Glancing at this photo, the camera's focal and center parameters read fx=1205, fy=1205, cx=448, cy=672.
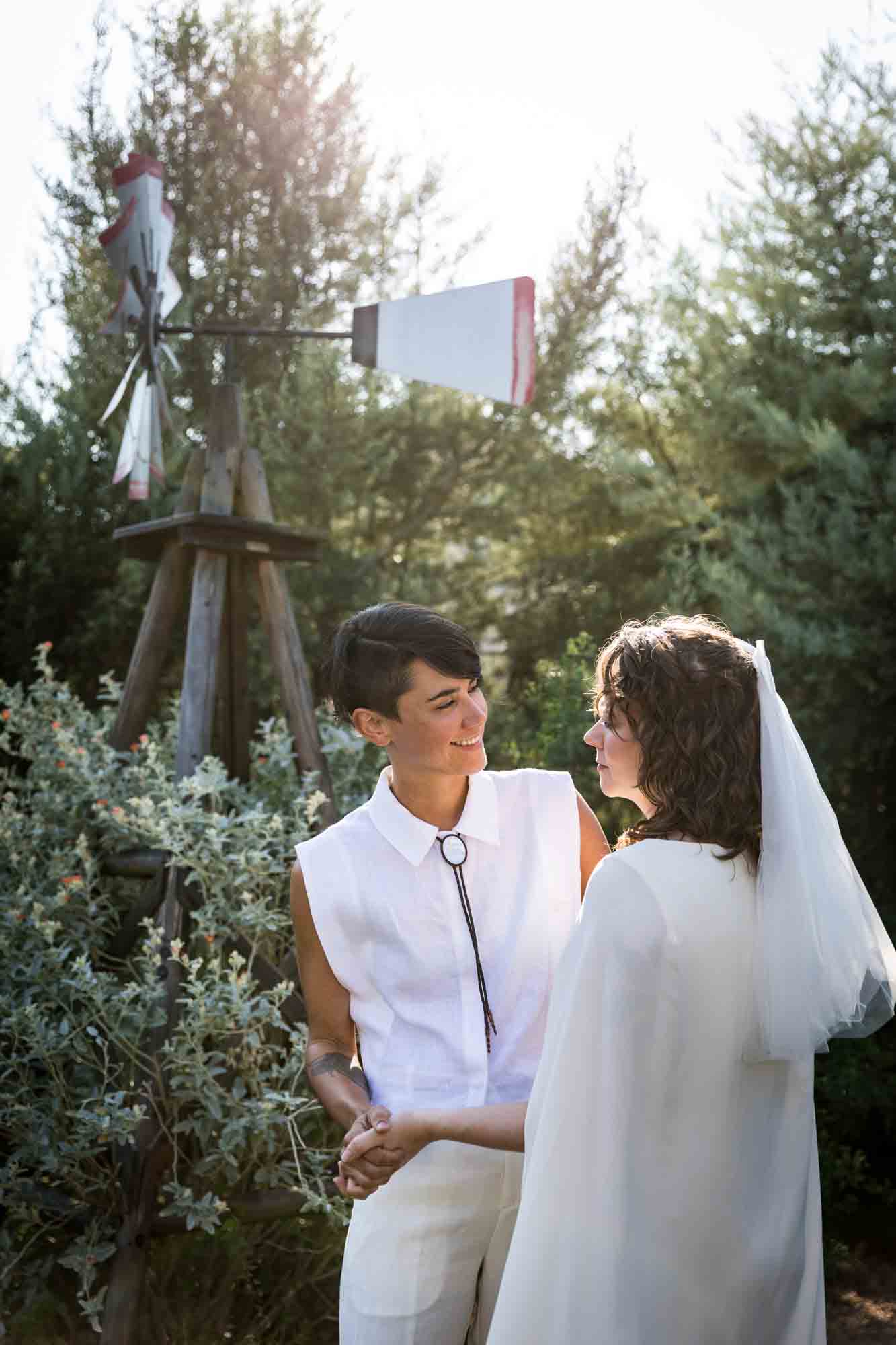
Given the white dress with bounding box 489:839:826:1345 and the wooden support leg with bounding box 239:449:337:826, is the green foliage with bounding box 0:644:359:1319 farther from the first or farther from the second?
the white dress with bounding box 489:839:826:1345

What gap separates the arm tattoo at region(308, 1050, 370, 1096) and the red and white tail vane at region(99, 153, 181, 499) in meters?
2.12

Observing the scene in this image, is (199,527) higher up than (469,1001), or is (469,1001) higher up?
(199,527)

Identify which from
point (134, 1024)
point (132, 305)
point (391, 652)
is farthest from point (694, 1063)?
point (132, 305)

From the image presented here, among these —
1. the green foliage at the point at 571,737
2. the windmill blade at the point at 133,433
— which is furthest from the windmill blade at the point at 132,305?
the green foliage at the point at 571,737

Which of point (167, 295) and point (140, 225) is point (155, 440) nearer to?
point (167, 295)

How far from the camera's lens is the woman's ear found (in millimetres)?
1841

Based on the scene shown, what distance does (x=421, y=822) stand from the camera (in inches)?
69.7

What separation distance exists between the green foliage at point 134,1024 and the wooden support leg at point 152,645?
0.14m

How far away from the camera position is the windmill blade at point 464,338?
2773 mm

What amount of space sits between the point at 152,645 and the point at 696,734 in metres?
2.78

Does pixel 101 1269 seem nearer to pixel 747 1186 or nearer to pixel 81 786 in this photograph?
pixel 81 786

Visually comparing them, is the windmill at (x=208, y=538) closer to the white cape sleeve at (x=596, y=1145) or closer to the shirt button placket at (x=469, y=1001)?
the shirt button placket at (x=469, y=1001)

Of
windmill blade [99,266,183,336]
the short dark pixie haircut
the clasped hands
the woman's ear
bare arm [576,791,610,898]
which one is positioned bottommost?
the clasped hands

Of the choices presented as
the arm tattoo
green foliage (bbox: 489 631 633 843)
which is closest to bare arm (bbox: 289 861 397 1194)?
the arm tattoo
